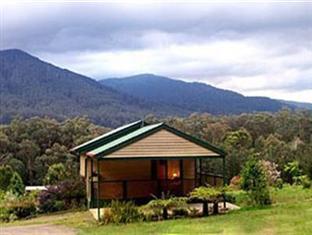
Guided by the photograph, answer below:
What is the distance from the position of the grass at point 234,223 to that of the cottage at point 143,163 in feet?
8.26

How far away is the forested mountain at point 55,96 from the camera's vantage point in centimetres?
11506

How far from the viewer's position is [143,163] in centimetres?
2556

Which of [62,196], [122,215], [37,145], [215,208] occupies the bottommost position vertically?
[122,215]

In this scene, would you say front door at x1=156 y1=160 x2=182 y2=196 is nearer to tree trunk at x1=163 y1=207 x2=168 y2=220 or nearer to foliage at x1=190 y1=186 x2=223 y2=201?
foliage at x1=190 y1=186 x2=223 y2=201

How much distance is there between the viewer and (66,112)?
11650 centimetres

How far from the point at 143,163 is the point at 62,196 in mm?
3632

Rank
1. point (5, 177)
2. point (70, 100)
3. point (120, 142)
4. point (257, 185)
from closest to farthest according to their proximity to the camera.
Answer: point (257, 185), point (120, 142), point (5, 177), point (70, 100)

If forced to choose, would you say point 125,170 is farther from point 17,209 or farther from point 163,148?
point 17,209

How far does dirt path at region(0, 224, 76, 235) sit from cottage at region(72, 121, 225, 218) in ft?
10.2

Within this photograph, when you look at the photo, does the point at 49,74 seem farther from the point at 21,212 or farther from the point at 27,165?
the point at 21,212

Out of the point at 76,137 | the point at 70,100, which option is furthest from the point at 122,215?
the point at 70,100

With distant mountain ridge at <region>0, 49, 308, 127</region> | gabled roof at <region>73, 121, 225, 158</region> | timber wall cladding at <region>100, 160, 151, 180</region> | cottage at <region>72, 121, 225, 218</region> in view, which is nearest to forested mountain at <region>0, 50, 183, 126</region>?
distant mountain ridge at <region>0, 49, 308, 127</region>

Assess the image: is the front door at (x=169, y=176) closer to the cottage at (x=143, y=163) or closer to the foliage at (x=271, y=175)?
the cottage at (x=143, y=163)

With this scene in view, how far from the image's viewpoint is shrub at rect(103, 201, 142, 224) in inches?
770
